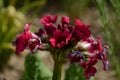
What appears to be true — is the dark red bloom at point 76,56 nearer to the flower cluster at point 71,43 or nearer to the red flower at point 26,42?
the flower cluster at point 71,43

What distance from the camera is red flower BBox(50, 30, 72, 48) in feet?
5.43

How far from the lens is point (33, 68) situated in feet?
6.93

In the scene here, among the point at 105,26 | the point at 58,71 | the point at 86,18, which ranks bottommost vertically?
the point at 58,71

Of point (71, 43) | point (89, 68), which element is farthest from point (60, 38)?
point (89, 68)

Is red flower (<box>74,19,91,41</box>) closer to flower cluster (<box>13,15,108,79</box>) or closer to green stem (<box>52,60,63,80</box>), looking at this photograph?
flower cluster (<box>13,15,108,79</box>)

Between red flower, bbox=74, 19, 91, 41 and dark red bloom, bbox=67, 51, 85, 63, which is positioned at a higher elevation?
red flower, bbox=74, 19, 91, 41

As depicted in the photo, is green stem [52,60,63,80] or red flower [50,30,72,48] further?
green stem [52,60,63,80]

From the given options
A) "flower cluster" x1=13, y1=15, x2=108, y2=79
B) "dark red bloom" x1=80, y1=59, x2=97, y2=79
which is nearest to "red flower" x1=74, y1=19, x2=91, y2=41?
"flower cluster" x1=13, y1=15, x2=108, y2=79

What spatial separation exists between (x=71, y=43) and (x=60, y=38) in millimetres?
73

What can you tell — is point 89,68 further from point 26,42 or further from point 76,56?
point 26,42

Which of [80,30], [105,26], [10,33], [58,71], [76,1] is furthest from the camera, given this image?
[76,1]

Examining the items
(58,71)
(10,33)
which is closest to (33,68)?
(58,71)

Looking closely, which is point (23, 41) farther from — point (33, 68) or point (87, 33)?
point (33, 68)

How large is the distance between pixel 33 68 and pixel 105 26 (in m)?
0.47
